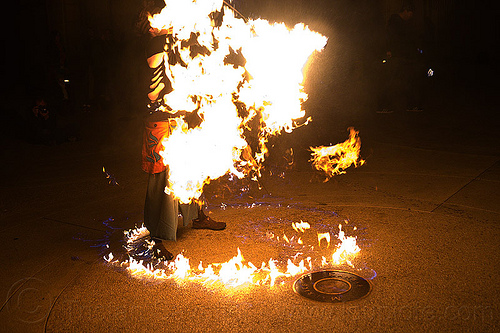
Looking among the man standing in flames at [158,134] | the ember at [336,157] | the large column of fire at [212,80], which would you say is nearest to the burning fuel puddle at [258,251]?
the man standing in flames at [158,134]

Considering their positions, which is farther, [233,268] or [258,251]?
[258,251]

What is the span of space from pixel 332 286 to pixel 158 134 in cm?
205

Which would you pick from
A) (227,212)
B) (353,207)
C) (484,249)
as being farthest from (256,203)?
(484,249)

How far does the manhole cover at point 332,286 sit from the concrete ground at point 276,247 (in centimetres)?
9

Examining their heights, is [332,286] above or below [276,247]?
below

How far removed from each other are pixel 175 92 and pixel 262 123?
3630 mm

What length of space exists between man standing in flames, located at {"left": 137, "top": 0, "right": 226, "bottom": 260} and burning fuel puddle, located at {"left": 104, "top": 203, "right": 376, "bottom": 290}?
245 millimetres

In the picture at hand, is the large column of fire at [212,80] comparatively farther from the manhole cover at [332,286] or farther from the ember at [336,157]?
the ember at [336,157]

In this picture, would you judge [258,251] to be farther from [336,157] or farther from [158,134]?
[336,157]

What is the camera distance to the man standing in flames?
172 inches

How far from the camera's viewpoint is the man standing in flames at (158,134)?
14.4 feet

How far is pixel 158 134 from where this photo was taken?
4.59 m

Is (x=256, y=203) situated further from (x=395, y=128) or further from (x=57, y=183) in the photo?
(x=395, y=128)

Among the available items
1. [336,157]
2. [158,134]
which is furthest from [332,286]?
[336,157]
